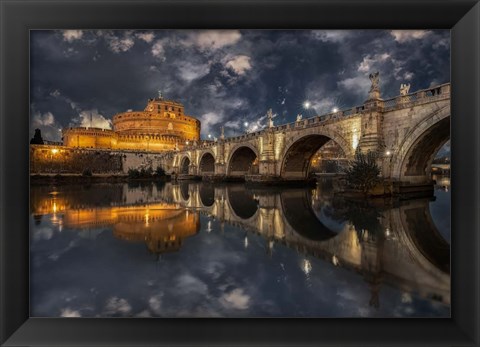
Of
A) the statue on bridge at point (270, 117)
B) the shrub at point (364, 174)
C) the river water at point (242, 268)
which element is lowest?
the river water at point (242, 268)

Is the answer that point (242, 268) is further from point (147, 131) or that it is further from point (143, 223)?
point (147, 131)

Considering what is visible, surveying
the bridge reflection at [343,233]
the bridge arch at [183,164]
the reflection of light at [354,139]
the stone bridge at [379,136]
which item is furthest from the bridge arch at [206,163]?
the bridge reflection at [343,233]

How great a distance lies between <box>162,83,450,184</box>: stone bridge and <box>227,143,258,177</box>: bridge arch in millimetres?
5556

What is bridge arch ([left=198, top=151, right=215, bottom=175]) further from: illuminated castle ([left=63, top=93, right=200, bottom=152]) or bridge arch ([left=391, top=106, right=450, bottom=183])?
bridge arch ([left=391, top=106, right=450, bottom=183])

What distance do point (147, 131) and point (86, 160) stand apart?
24.5m

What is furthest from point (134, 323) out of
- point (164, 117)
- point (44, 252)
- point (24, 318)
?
point (164, 117)

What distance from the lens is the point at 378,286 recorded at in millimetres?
3377

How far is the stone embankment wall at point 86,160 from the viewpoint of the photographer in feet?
107

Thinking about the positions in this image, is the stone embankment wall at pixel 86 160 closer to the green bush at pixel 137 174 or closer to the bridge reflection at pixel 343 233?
the green bush at pixel 137 174

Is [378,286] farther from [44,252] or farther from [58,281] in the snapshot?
[44,252]

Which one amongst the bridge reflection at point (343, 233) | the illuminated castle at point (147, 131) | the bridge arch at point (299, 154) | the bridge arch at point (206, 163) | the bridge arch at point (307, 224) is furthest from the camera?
the illuminated castle at point (147, 131)

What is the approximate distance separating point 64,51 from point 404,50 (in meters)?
10.7

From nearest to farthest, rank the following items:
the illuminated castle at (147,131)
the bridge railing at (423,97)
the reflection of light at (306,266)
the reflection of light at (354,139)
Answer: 1. the reflection of light at (306,266)
2. the bridge railing at (423,97)
3. the reflection of light at (354,139)
4. the illuminated castle at (147,131)

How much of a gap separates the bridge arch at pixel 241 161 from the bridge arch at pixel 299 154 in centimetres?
737
